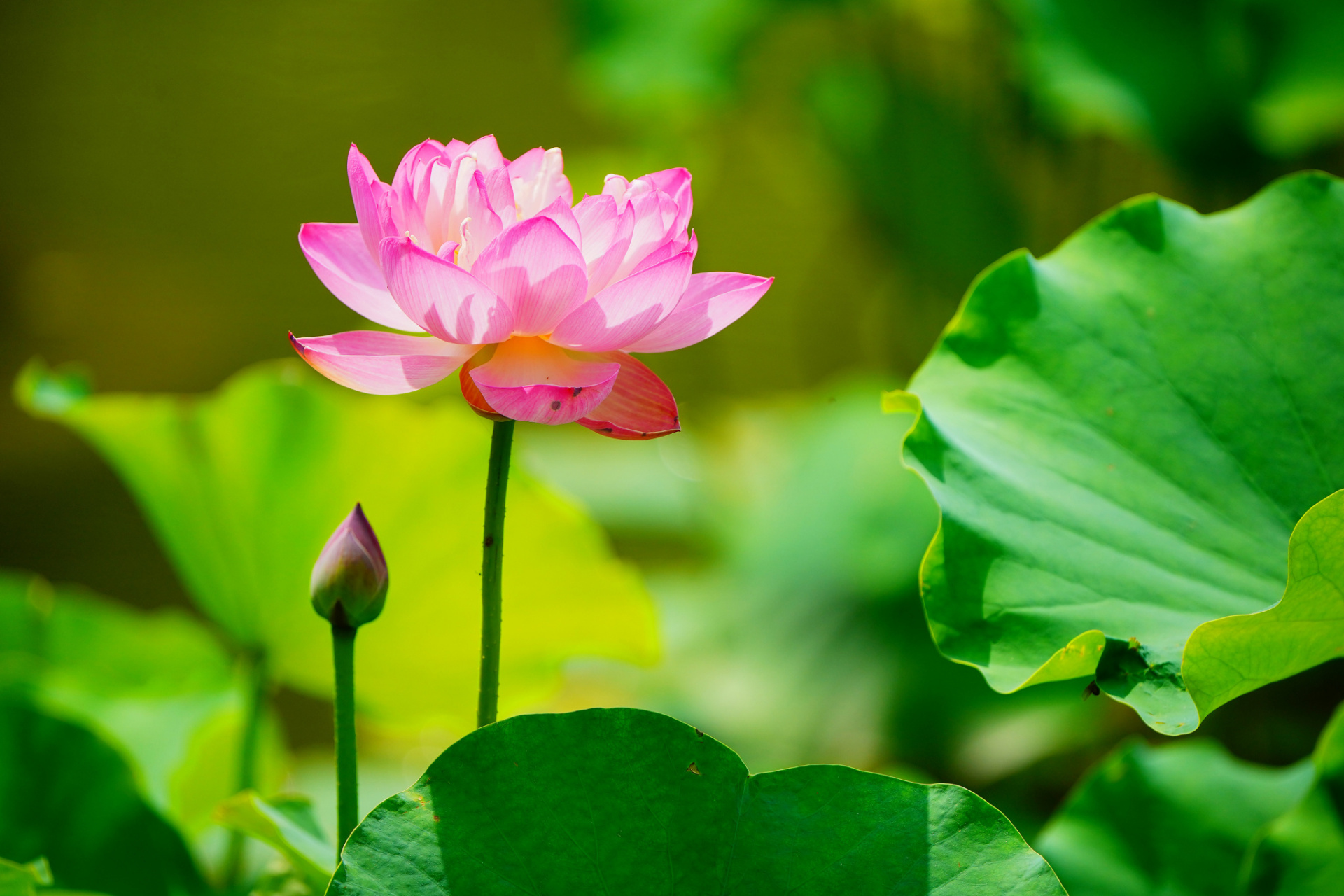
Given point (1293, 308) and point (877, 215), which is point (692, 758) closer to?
point (1293, 308)

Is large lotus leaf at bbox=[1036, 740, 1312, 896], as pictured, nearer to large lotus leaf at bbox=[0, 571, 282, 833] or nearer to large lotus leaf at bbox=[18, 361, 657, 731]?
large lotus leaf at bbox=[18, 361, 657, 731]

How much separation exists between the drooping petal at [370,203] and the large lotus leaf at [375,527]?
0.38 m

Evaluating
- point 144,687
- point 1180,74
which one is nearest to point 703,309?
point 144,687

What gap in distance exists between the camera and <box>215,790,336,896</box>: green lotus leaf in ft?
1.31

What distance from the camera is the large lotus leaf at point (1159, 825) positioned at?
22.6 inches

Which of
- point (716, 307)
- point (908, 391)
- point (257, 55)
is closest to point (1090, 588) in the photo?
point (908, 391)

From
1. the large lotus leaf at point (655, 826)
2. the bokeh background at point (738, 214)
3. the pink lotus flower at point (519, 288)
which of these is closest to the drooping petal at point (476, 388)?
the pink lotus flower at point (519, 288)

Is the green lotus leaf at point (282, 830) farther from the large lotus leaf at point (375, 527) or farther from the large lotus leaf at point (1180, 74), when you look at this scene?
the large lotus leaf at point (1180, 74)

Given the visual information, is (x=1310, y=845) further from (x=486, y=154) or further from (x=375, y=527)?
(x=375, y=527)

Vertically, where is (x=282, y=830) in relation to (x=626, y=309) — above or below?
below

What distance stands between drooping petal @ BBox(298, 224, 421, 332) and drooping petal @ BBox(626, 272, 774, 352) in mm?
91

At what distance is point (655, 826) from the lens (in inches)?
14.4

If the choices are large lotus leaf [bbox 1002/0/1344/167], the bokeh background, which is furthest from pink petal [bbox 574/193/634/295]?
large lotus leaf [bbox 1002/0/1344/167]

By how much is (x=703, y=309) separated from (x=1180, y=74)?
1531mm
